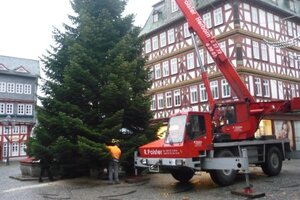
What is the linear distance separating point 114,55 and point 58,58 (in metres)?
3.06

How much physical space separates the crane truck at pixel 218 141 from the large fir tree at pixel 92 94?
2.13m

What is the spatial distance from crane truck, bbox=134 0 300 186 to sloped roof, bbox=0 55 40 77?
3823 centimetres

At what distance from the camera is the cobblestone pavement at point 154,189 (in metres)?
11.7

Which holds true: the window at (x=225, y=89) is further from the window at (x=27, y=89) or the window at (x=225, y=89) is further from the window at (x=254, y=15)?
the window at (x=27, y=89)

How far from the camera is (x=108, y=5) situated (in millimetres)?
19422

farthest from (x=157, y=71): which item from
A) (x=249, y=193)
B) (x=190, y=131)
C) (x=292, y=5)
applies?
(x=249, y=193)

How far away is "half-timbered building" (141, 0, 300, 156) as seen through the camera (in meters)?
28.4

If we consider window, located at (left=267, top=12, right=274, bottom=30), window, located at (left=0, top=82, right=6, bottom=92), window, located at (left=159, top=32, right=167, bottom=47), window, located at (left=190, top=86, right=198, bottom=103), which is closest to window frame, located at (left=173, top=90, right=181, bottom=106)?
window, located at (left=190, top=86, right=198, bottom=103)

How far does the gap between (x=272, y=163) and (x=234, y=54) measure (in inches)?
536

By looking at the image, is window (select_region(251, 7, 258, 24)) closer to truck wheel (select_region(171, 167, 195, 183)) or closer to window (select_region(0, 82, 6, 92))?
truck wheel (select_region(171, 167, 195, 183))

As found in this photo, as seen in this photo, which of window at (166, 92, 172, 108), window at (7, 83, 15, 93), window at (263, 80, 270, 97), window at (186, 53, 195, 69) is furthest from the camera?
window at (7, 83, 15, 93)

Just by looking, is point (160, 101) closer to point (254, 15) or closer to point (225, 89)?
point (225, 89)

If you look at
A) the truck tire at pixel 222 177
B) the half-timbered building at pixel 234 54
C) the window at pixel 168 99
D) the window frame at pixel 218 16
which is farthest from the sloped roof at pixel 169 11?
the truck tire at pixel 222 177

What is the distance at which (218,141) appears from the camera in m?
14.9
